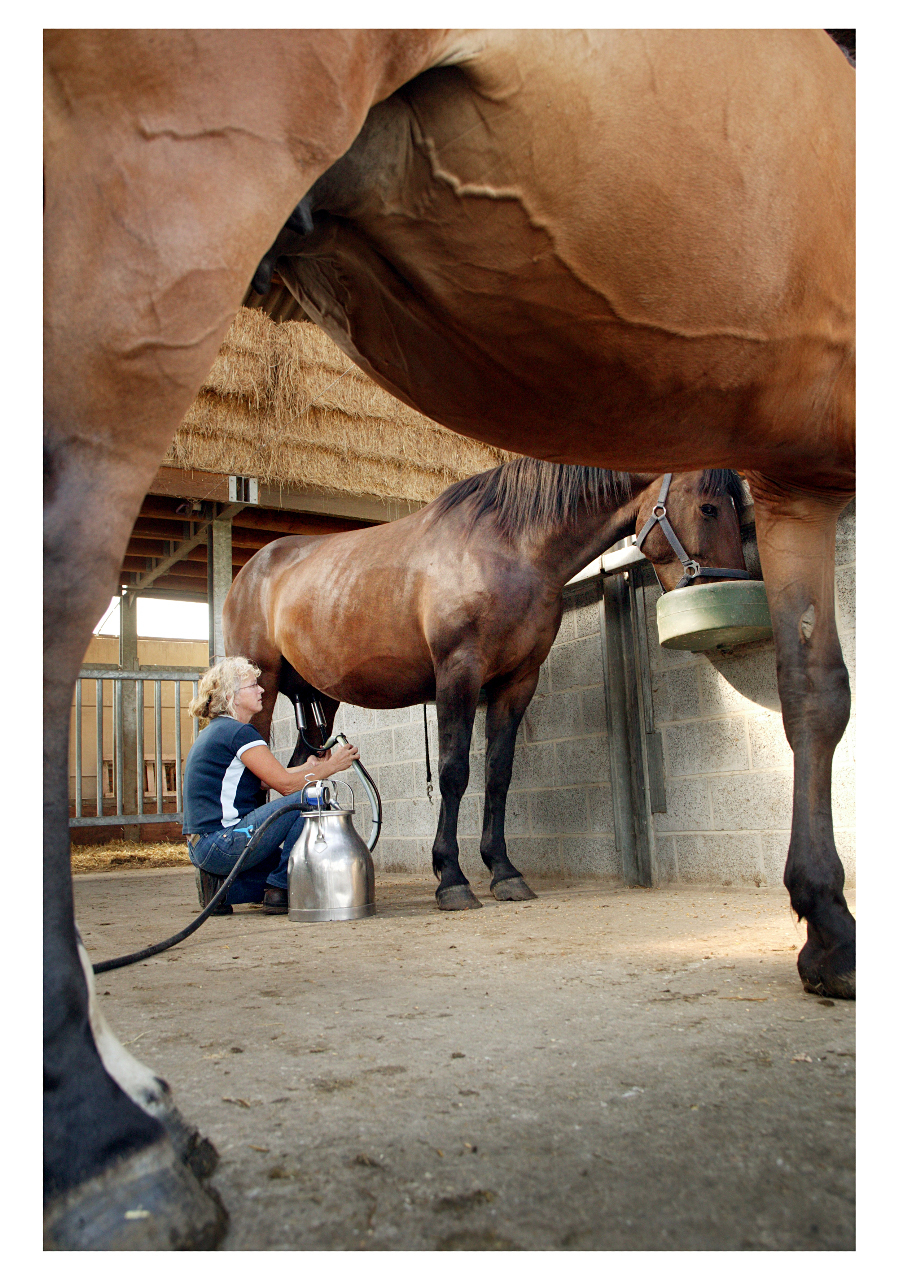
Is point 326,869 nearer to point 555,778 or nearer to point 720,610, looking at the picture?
point 555,778

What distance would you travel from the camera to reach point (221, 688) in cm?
349

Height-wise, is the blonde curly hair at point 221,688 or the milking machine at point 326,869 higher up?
the blonde curly hair at point 221,688

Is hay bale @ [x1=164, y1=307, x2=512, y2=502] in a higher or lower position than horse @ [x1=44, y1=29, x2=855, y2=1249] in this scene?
higher

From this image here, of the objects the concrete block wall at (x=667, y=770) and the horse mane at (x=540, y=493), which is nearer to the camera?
the concrete block wall at (x=667, y=770)

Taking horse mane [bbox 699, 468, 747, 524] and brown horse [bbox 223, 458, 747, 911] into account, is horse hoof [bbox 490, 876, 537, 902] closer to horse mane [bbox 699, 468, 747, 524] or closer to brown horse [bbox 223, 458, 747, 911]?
brown horse [bbox 223, 458, 747, 911]

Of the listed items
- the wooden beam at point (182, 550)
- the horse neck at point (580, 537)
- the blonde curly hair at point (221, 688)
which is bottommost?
the blonde curly hair at point (221, 688)

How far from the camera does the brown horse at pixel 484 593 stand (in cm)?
309

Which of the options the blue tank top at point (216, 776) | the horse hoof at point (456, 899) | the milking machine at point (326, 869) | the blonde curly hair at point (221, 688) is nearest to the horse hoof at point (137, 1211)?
the milking machine at point (326, 869)

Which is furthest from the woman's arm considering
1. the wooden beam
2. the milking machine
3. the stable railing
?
the wooden beam

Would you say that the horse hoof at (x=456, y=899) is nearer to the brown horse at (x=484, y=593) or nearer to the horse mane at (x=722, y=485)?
the brown horse at (x=484, y=593)

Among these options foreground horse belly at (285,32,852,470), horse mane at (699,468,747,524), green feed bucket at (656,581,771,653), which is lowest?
green feed bucket at (656,581,771,653)

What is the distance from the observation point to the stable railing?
20.3ft

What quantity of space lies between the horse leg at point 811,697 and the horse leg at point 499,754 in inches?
69.9
